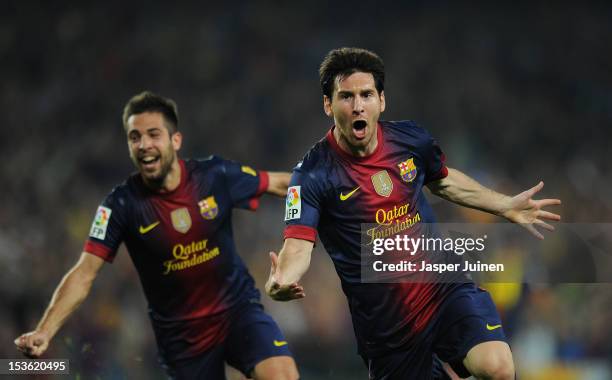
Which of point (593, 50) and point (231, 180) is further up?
point (593, 50)

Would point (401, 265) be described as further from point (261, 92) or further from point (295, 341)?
point (261, 92)

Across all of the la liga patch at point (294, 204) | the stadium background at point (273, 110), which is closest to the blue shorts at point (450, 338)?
the la liga patch at point (294, 204)

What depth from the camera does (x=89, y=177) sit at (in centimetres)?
1125

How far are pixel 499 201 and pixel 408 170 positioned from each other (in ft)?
1.96

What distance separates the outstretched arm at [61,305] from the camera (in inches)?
189

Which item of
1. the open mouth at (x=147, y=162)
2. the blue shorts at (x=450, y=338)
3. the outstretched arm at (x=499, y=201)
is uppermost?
the open mouth at (x=147, y=162)

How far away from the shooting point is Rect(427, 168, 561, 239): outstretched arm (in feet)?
16.0

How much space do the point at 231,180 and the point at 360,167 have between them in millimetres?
1362

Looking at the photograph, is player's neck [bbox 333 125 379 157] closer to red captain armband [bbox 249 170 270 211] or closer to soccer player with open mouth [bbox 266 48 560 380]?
soccer player with open mouth [bbox 266 48 560 380]

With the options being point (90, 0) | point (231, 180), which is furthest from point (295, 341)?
point (90, 0)

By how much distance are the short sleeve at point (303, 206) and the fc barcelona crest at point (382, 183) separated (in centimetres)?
31

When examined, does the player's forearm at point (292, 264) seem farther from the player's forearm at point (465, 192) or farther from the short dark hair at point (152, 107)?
the short dark hair at point (152, 107)

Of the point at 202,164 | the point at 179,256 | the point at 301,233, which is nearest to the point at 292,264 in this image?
the point at 301,233

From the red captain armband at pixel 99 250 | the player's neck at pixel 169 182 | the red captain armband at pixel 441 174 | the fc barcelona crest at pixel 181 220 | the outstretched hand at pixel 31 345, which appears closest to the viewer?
the outstretched hand at pixel 31 345
